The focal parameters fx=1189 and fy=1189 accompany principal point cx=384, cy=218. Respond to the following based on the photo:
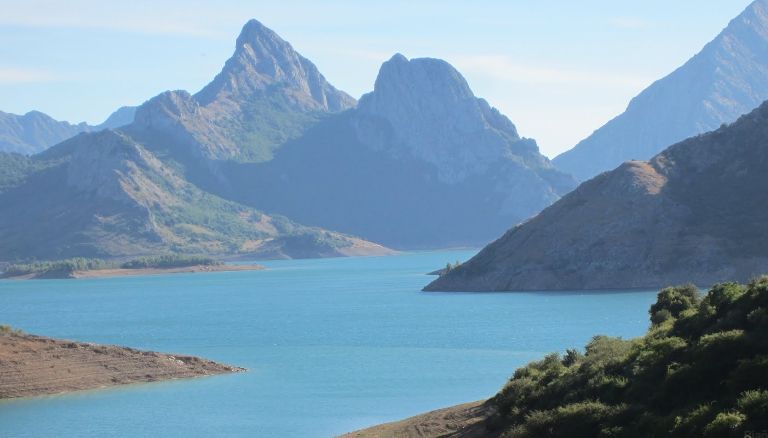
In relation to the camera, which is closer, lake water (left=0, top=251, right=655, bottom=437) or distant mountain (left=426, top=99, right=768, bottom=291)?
lake water (left=0, top=251, right=655, bottom=437)

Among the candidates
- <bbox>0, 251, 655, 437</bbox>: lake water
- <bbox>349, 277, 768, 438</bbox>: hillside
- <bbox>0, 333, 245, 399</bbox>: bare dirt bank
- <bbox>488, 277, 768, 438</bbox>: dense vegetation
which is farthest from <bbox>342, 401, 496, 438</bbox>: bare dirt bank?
<bbox>0, 333, 245, 399</bbox>: bare dirt bank

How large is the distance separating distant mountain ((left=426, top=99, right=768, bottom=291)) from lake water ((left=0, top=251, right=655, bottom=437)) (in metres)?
8.97

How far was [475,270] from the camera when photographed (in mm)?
196875

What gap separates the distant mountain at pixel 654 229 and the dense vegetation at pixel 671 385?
407 ft

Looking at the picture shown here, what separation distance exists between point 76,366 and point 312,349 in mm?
27501

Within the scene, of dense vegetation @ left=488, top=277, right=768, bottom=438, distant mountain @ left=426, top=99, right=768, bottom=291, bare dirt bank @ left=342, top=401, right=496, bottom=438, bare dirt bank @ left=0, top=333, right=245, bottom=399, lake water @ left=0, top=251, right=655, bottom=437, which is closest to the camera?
dense vegetation @ left=488, top=277, right=768, bottom=438

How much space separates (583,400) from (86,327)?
360 feet

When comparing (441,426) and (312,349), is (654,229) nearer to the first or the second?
(312,349)

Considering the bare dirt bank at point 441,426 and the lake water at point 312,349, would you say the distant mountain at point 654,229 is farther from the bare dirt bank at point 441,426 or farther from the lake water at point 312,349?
the bare dirt bank at point 441,426

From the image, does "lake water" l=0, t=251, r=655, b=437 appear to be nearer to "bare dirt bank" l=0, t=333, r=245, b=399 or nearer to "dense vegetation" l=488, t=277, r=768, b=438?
"bare dirt bank" l=0, t=333, r=245, b=399

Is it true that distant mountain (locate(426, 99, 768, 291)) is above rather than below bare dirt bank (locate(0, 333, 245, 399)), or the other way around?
above

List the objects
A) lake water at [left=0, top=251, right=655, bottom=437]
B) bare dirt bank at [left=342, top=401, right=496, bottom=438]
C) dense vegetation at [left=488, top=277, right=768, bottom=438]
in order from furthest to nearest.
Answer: lake water at [left=0, top=251, right=655, bottom=437] < bare dirt bank at [left=342, top=401, right=496, bottom=438] < dense vegetation at [left=488, top=277, right=768, bottom=438]

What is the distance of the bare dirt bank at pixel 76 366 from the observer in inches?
3110

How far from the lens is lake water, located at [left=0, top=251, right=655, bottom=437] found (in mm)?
65812
